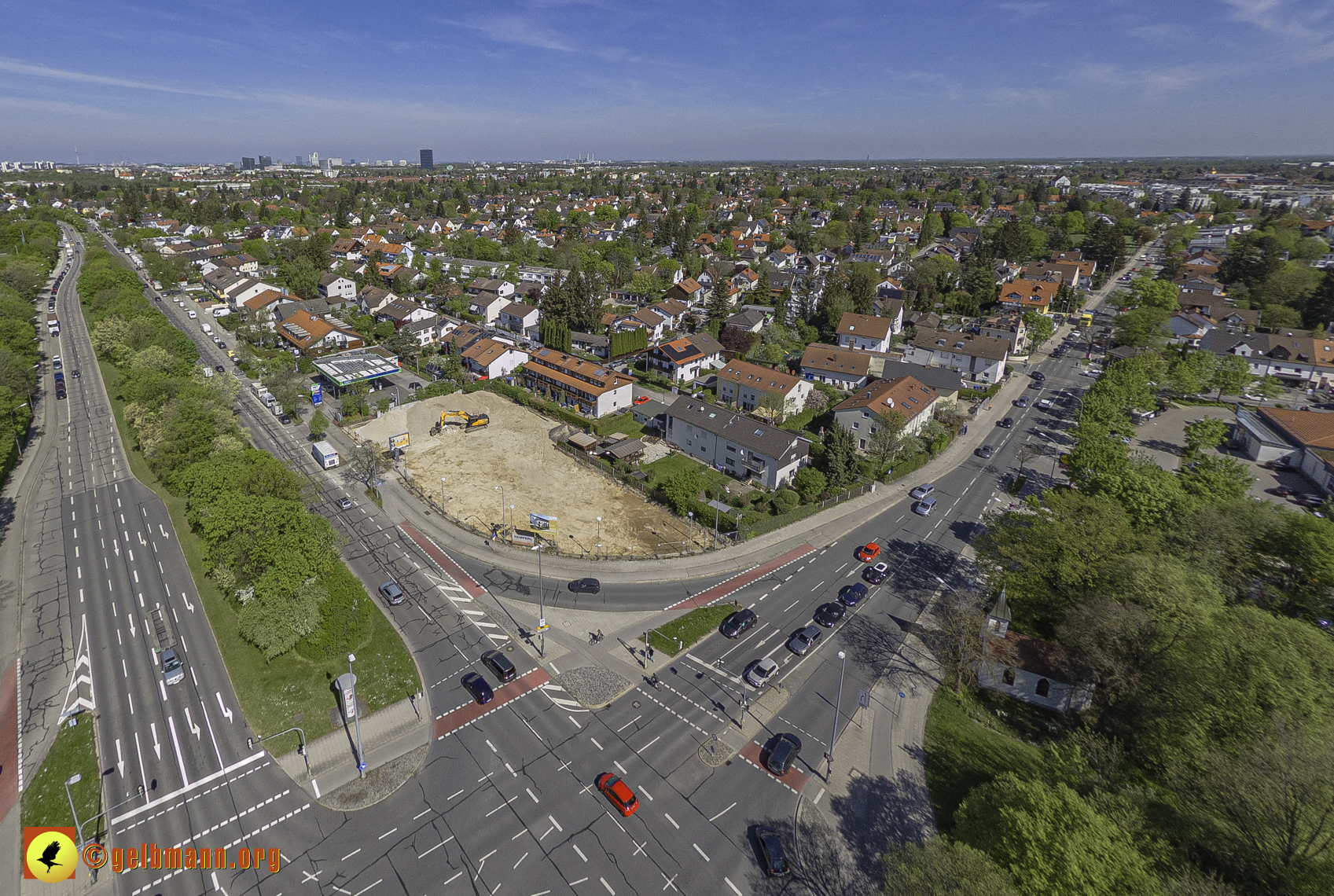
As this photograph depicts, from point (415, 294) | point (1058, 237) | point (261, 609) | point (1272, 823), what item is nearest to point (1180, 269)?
point (1058, 237)

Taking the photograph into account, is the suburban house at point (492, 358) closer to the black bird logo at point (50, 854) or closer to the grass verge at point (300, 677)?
the grass verge at point (300, 677)

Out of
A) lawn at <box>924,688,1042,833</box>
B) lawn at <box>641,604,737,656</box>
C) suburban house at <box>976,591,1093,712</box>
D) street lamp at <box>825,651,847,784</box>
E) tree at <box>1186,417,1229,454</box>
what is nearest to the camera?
lawn at <box>924,688,1042,833</box>

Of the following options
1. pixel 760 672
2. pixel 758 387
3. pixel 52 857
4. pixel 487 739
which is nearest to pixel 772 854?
pixel 760 672

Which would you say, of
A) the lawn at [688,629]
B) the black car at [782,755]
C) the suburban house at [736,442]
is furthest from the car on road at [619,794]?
the suburban house at [736,442]

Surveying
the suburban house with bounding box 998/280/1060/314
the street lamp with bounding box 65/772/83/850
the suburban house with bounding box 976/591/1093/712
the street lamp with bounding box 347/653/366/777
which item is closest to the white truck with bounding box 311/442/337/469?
the street lamp with bounding box 347/653/366/777

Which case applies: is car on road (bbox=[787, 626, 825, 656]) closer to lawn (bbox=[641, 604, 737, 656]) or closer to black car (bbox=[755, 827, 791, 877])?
lawn (bbox=[641, 604, 737, 656])

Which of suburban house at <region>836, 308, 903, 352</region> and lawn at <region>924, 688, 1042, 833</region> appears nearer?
lawn at <region>924, 688, 1042, 833</region>

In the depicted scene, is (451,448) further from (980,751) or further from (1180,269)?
(1180,269)
